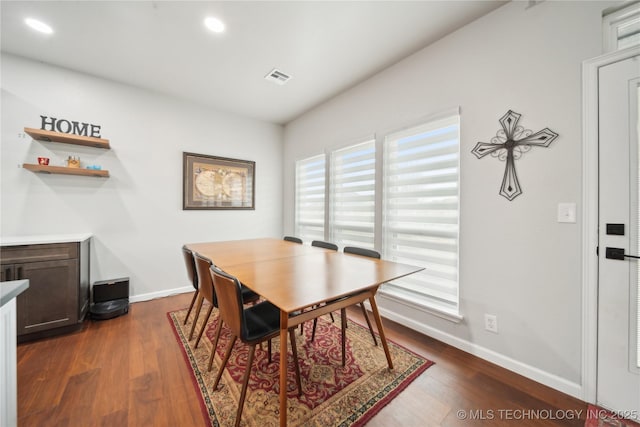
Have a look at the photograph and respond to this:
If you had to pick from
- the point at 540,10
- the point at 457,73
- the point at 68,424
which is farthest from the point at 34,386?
the point at 540,10

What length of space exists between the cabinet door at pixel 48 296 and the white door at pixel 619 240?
426cm

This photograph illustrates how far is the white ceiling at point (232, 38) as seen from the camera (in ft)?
6.08

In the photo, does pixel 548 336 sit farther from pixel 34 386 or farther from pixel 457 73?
pixel 34 386

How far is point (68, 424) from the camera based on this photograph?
131cm

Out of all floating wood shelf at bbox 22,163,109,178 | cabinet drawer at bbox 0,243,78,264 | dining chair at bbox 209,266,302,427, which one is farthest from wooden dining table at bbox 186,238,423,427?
floating wood shelf at bbox 22,163,109,178

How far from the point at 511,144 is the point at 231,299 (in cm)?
225

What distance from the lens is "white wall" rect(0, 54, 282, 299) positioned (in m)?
2.46

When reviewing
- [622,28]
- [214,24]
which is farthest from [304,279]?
[622,28]

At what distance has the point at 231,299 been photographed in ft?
4.32

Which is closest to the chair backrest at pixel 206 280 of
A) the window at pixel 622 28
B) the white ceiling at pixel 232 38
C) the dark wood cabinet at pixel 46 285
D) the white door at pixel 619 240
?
the dark wood cabinet at pixel 46 285

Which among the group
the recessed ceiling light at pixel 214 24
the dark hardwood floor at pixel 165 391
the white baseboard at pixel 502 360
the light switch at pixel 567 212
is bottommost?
the dark hardwood floor at pixel 165 391

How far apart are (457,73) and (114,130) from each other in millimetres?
3899

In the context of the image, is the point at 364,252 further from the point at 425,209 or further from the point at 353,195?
the point at 353,195

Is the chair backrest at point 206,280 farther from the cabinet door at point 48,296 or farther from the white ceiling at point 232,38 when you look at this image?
the white ceiling at point 232,38
